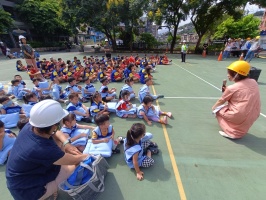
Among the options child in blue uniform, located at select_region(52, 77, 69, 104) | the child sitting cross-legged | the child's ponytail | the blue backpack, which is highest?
the child's ponytail

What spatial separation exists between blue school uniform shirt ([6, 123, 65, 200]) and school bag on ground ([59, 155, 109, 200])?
11.9 inches

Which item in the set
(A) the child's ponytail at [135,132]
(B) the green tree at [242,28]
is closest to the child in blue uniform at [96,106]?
(A) the child's ponytail at [135,132]

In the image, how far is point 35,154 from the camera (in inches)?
63.0

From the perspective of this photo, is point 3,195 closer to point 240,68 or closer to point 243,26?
point 240,68

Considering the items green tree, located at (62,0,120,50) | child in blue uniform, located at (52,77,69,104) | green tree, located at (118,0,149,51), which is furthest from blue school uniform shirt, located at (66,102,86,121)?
green tree, located at (118,0,149,51)

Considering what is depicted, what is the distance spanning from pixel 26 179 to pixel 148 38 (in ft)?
73.1

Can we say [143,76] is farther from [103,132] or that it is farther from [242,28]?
[242,28]

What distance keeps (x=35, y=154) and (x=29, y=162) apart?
12 centimetres

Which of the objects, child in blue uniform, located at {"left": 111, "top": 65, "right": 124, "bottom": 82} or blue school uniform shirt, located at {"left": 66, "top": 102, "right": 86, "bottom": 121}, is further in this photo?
child in blue uniform, located at {"left": 111, "top": 65, "right": 124, "bottom": 82}

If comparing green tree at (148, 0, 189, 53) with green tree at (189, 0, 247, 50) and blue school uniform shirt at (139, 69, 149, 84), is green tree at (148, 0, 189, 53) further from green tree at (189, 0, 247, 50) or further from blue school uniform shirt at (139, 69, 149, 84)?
blue school uniform shirt at (139, 69, 149, 84)

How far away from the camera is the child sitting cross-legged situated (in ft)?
10.2

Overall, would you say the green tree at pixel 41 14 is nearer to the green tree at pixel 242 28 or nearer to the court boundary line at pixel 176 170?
the green tree at pixel 242 28

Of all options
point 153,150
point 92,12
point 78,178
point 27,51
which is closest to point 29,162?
point 78,178

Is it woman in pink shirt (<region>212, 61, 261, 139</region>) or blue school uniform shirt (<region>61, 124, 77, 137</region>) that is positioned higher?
woman in pink shirt (<region>212, 61, 261, 139</region>)
